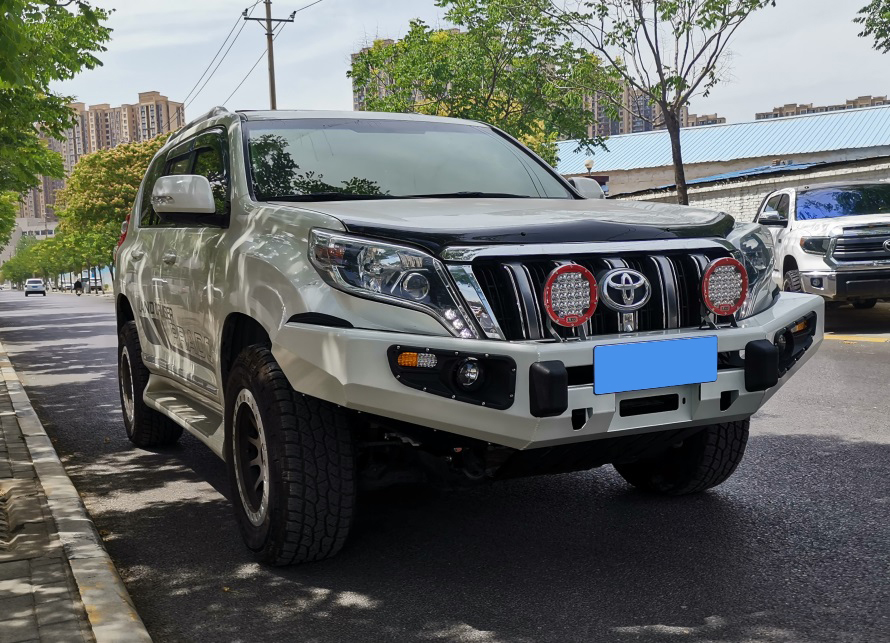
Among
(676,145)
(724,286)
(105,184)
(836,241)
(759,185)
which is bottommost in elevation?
(724,286)

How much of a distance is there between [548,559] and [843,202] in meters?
10.4

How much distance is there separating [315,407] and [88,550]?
116 cm

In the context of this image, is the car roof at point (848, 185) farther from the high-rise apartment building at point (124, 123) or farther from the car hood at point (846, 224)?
the high-rise apartment building at point (124, 123)

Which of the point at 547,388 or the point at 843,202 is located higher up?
the point at 843,202

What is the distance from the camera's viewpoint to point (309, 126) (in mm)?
4734

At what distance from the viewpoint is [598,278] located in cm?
339

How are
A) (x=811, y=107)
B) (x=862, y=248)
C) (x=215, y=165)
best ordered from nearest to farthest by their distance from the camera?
1. (x=215, y=165)
2. (x=862, y=248)
3. (x=811, y=107)

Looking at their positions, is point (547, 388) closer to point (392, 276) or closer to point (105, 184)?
point (392, 276)

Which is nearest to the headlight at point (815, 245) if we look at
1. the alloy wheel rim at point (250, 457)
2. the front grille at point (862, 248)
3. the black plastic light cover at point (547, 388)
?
the front grille at point (862, 248)

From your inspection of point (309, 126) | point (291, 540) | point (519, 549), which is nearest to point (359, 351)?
point (291, 540)

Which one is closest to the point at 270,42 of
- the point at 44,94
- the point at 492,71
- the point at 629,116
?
the point at 492,71

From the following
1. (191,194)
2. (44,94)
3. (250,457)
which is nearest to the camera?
(250,457)

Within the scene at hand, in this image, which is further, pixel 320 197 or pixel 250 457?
pixel 320 197

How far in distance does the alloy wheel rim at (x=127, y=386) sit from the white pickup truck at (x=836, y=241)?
8449mm
